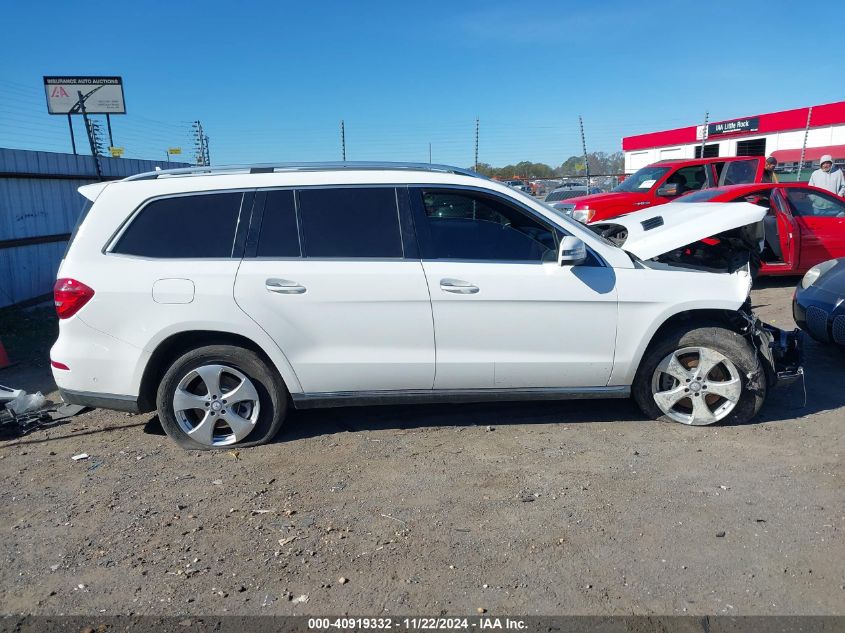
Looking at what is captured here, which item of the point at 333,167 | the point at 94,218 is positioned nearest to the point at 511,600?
the point at 333,167

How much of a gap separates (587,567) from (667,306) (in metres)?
1.98

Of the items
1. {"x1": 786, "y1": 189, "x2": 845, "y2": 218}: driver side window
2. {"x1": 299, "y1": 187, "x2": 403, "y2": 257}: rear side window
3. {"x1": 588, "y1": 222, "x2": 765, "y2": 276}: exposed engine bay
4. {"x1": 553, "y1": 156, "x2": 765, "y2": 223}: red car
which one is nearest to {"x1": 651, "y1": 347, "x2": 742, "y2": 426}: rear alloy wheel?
{"x1": 588, "y1": 222, "x2": 765, "y2": 276}: exposed engine bay

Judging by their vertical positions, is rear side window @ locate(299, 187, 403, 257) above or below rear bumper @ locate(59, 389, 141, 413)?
above

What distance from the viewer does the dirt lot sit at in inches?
114

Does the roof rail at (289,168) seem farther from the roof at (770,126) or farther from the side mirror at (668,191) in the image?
the roof at (770,126)

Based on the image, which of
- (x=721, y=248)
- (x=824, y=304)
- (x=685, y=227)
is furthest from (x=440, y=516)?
(x=824, y=304)

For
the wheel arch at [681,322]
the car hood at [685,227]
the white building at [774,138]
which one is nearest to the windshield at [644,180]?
the car hood at [685,227]

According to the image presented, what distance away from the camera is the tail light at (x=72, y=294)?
13.7 ft

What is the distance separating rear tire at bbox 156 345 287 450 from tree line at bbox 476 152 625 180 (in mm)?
40752

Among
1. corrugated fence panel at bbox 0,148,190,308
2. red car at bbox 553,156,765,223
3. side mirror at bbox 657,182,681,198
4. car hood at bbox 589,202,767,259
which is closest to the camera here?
car hood at bbox 589,202,767,259

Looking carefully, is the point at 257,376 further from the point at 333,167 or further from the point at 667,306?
the point at 667,306

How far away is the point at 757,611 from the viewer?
2.73 metres

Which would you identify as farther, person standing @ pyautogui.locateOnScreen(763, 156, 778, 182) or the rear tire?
person standing @ pyautogui.locateOnScreen(763, 156, 778, 182)

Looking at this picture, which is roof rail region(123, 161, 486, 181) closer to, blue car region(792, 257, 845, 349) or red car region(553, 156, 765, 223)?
blue car region(792, 257, 845, 349)
